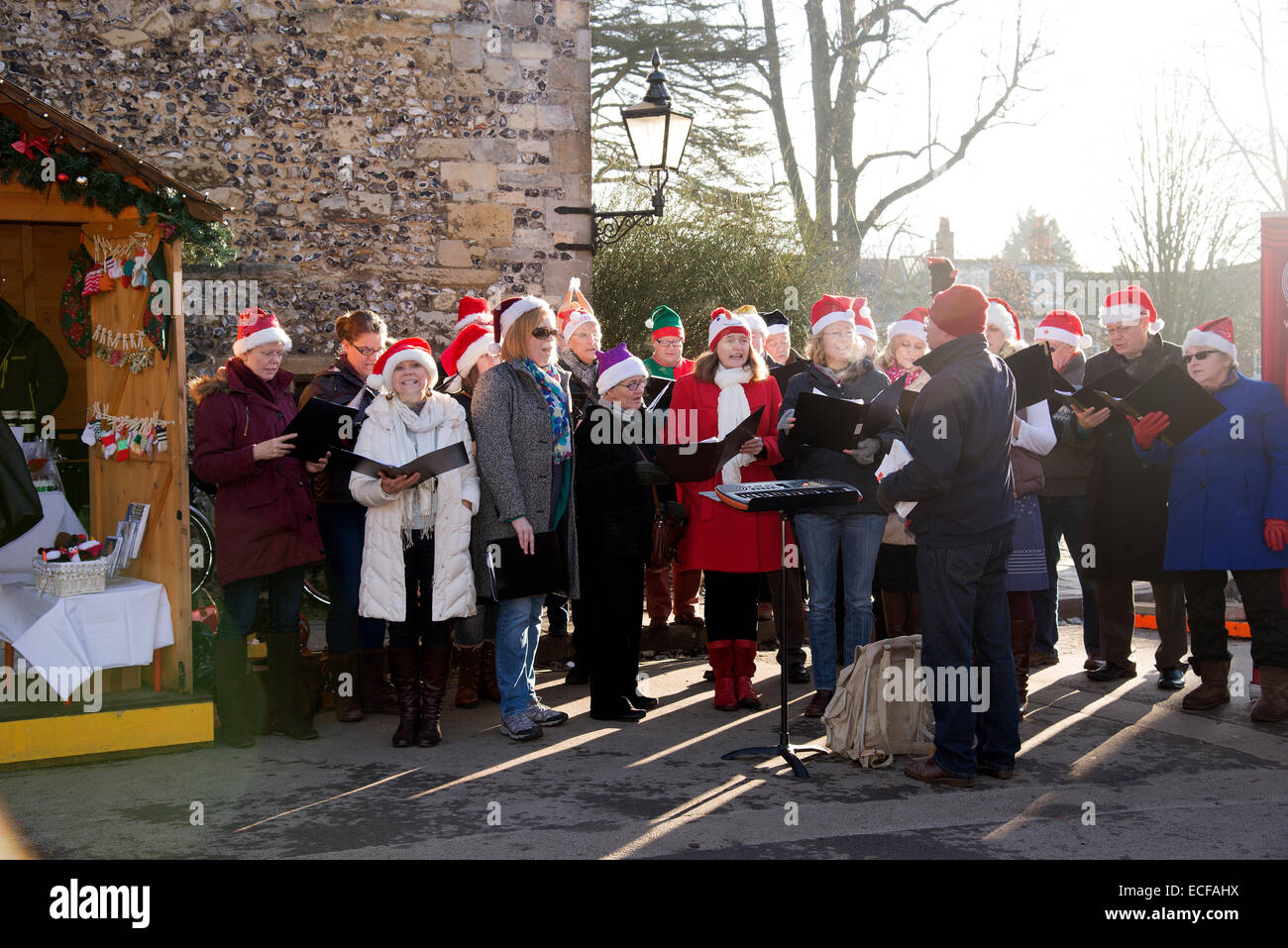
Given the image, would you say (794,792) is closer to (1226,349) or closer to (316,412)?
(316,412)

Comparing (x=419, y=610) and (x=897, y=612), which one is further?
(x=897, y=612)

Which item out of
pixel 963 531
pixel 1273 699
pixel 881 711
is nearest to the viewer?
pixel 963 531

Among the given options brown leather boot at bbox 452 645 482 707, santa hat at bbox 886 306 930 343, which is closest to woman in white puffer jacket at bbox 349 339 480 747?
brown leather boot at bbox 452 645 482 707

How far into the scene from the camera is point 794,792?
5094 millimetres

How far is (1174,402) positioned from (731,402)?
2.33m

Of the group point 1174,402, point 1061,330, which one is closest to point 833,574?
point 1174,402

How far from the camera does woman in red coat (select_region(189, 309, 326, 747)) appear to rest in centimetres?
584

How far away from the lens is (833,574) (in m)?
6.31

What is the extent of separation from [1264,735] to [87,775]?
5.48 m

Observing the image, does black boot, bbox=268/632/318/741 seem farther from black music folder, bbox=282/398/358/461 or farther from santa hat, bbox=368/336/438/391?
santa hat, bbox=368/336/438/391

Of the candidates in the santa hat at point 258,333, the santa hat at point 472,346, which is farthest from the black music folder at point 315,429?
the santa hat at point 472,346

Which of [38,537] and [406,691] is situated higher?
[38,537]

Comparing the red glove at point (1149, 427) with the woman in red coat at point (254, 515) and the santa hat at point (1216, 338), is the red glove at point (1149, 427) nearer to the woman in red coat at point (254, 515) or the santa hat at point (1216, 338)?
the santa hat at point (1216, 338)

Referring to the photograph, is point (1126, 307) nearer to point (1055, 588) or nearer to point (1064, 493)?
point (1064, 493)
